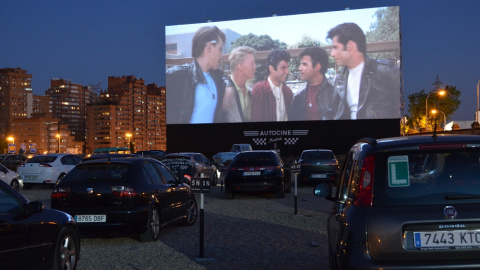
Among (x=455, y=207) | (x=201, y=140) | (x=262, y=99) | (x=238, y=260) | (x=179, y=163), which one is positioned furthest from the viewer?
(x=201, y=140)

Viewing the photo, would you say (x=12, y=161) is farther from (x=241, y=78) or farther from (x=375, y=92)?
(x=375, y=92)

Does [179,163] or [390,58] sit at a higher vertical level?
[390,58]

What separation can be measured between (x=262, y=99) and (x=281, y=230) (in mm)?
32359

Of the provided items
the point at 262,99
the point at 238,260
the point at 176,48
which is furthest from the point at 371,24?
the point at 238,260

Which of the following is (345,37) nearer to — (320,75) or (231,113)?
(320,75)

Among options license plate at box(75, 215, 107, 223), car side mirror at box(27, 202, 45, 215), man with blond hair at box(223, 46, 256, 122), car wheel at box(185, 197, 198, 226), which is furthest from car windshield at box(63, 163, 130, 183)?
man with blond hair at box(223, 46, 256, 122)

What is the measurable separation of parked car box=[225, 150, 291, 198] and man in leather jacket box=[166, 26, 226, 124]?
2563 cm

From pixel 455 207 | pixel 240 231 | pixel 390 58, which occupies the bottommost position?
pixel 240 231

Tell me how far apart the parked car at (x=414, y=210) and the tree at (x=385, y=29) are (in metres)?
37.6

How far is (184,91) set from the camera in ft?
149

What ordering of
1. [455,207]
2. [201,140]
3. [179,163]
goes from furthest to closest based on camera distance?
[201,140] < [179,163] < [455,207]

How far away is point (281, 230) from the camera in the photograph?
36.6 feet

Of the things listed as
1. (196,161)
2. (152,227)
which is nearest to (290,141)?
(196,161)

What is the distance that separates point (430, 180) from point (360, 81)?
37469mm
